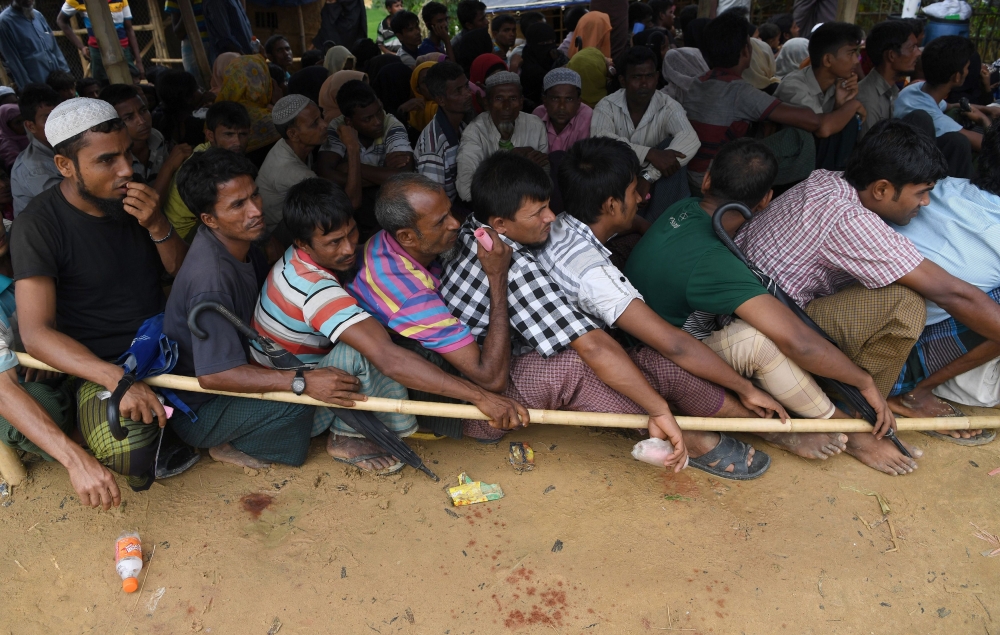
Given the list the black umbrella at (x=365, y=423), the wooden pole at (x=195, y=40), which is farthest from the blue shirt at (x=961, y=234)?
the wooden pole at (x=195, y=40)

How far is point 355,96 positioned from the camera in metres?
4.61

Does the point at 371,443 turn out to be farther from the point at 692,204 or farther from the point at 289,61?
the point at 289,61

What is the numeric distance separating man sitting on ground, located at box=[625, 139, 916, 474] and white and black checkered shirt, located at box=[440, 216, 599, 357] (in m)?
0.49

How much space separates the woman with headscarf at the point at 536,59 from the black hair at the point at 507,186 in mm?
4233

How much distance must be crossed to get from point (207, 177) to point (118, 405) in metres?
0.98

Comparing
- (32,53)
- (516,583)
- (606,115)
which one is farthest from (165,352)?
(32,53)

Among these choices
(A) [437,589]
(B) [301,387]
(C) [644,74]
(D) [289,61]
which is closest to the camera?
(A) [437,589]

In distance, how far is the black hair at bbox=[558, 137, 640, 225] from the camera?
9.45 feet

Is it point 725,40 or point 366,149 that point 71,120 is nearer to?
point 366,149

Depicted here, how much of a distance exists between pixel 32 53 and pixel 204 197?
29.7 feet

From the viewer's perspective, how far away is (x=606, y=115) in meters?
4.75

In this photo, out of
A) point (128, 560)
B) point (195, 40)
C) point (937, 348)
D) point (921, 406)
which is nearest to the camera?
point (128, 560)

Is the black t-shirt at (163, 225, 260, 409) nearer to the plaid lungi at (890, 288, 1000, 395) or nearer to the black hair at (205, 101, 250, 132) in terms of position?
the black hair at (205, 101, 250, 132)

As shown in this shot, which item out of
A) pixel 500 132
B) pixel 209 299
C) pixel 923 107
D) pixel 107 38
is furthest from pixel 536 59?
pixel 209 299
